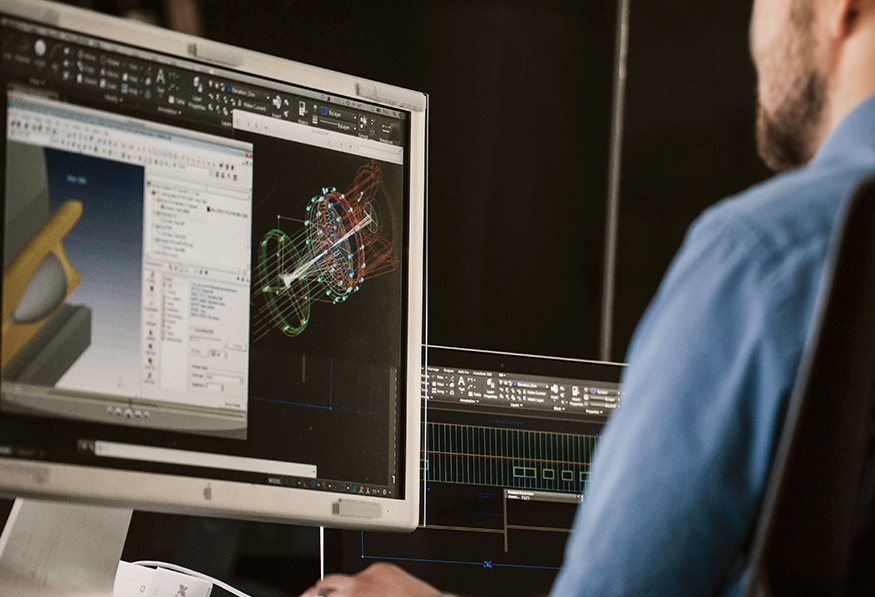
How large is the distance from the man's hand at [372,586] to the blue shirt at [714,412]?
1.52 feet

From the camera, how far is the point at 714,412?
58cm

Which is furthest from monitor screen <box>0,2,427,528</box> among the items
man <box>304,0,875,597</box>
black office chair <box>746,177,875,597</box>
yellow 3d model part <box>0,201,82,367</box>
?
black office chair <box>746,177,875,597</box>

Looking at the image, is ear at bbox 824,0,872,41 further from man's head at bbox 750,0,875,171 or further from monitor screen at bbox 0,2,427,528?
monitor screen at bbox 0,2,427,528

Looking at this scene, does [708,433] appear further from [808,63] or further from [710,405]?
[808,63]

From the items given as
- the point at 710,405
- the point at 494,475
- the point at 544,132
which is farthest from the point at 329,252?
the point at 544,132

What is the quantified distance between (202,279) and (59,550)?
39 centimetres

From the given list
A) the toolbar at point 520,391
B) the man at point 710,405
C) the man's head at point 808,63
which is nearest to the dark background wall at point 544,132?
the toolbar at point 520,391

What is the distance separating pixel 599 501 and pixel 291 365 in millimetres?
450

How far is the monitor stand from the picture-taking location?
101 centimetres

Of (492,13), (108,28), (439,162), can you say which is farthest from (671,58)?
(108,28)

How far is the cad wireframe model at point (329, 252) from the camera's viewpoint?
0.96 meters

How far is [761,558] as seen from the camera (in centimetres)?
51

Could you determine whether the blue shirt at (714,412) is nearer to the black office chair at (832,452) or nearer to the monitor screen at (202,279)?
the black office chair at (832,452)

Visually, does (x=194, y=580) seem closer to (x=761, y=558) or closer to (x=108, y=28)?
(x=108, y=28)
